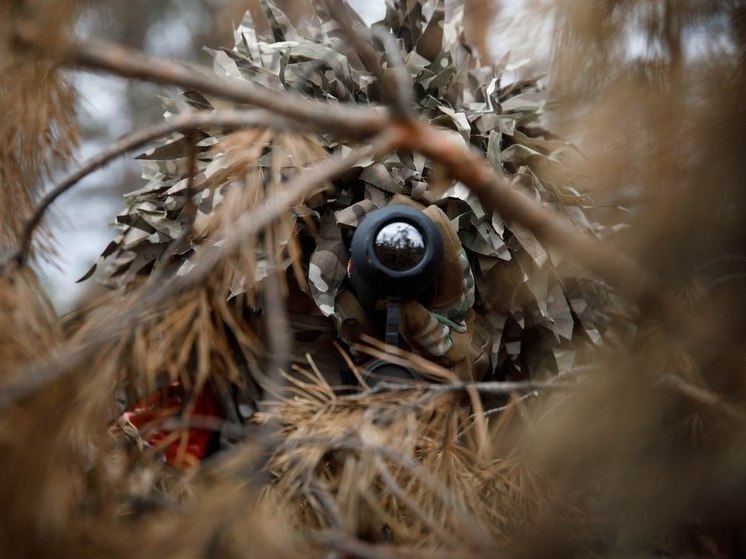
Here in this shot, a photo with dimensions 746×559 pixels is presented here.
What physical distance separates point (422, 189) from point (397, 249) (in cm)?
16

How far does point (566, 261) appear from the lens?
1.00 metres

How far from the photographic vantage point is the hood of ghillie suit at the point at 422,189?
3.04 feet

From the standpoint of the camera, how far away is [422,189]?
95 centimetres

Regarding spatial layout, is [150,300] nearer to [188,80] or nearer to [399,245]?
[188,80]

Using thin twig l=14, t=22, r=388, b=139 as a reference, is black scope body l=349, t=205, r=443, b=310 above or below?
below

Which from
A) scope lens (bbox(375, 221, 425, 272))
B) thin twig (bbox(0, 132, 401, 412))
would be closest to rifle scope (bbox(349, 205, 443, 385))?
scope lens (bbox(375, 221, 425, 272))

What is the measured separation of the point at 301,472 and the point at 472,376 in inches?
14.7

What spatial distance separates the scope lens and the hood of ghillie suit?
0.09 meters

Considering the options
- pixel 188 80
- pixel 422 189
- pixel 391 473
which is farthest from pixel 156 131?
pixel 422 189

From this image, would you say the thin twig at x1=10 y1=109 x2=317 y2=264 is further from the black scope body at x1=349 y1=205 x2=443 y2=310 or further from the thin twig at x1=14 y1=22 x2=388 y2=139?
the black scope body at x1=349 y1=205 x2=443 y2=310

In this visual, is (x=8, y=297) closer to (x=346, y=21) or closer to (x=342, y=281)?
(x=346, y=21)

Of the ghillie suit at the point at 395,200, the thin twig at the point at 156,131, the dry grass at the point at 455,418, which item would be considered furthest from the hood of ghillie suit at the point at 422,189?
the thin twig at the point at 156,131

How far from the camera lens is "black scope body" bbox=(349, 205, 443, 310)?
0.82 m

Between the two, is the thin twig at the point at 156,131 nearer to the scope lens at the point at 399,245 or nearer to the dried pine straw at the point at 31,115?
the dried pine straw at the point at 31,115
